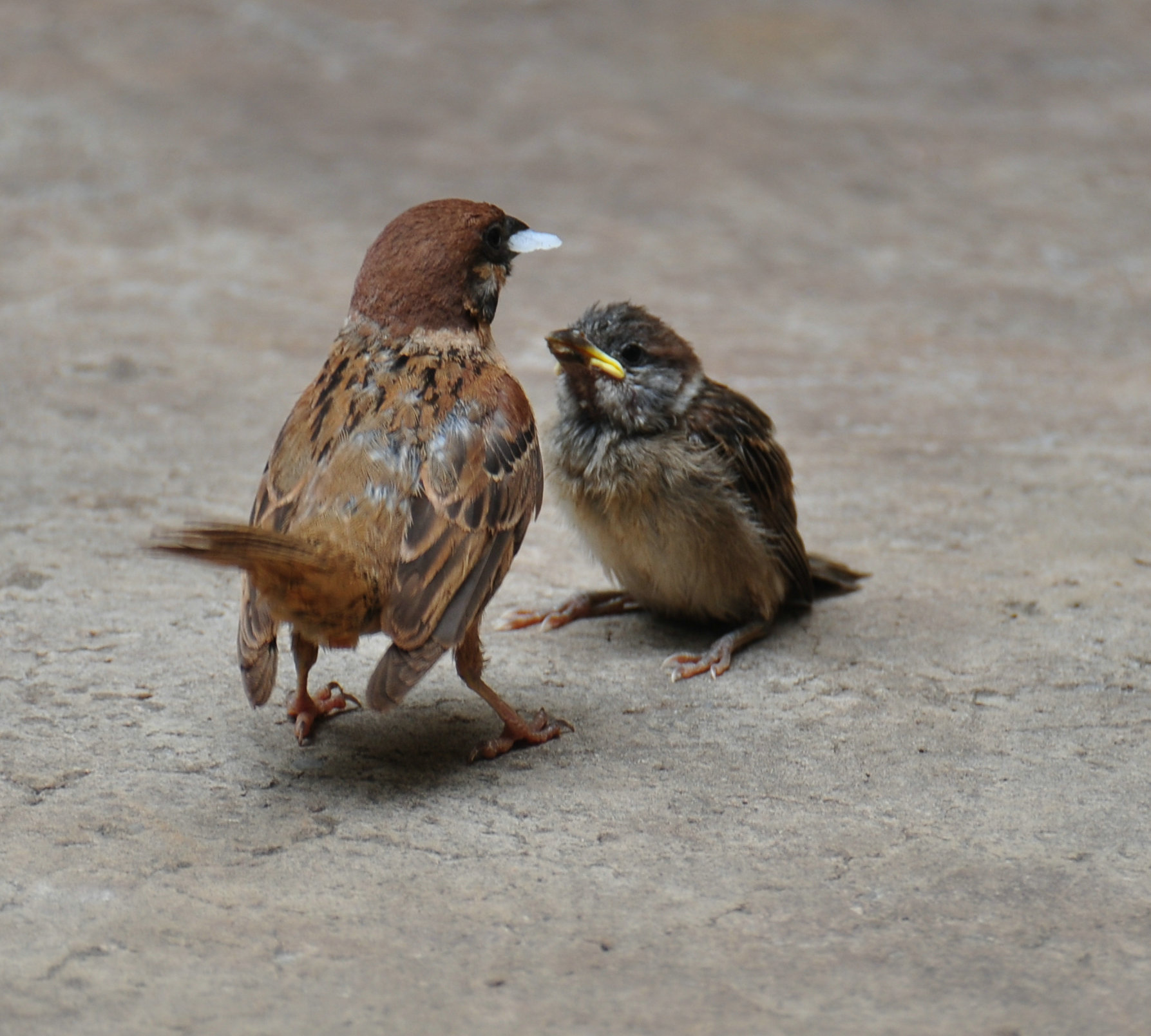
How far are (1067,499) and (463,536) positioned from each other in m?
3.31

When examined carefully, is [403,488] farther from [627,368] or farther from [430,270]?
[627,368]

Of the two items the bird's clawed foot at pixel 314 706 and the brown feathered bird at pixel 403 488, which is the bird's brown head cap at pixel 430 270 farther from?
the bird's clawed foot at pixel 314 706

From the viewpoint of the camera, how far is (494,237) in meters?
4.43

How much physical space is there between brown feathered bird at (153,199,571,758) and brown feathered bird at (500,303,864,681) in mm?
514

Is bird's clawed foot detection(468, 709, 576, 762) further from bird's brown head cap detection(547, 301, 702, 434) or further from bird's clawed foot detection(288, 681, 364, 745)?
bird's brown head cap detection(547, 301, 702, 434)

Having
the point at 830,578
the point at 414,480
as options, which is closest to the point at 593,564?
the point at 830,578

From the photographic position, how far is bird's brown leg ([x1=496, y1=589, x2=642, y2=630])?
5066 mm

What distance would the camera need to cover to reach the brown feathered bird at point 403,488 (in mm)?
3566

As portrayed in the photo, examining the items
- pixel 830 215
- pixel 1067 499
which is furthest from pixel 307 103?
pixel 1067 499

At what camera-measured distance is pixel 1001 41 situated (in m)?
12.8

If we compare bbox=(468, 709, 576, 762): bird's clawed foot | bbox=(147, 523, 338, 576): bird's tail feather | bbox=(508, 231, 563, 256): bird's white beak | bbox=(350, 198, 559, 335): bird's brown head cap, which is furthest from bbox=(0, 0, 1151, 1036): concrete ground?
bbox=(508, 231, 563, 256): bird's white beak

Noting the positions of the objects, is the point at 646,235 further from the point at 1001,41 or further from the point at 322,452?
the point at 322,452

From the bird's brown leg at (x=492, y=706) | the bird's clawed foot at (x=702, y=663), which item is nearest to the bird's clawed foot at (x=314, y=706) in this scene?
the bird's brown leg at (x=492, y=706)

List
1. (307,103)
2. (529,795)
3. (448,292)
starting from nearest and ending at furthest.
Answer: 1. (529,795)
2. (448,292)
3. (307,103)
